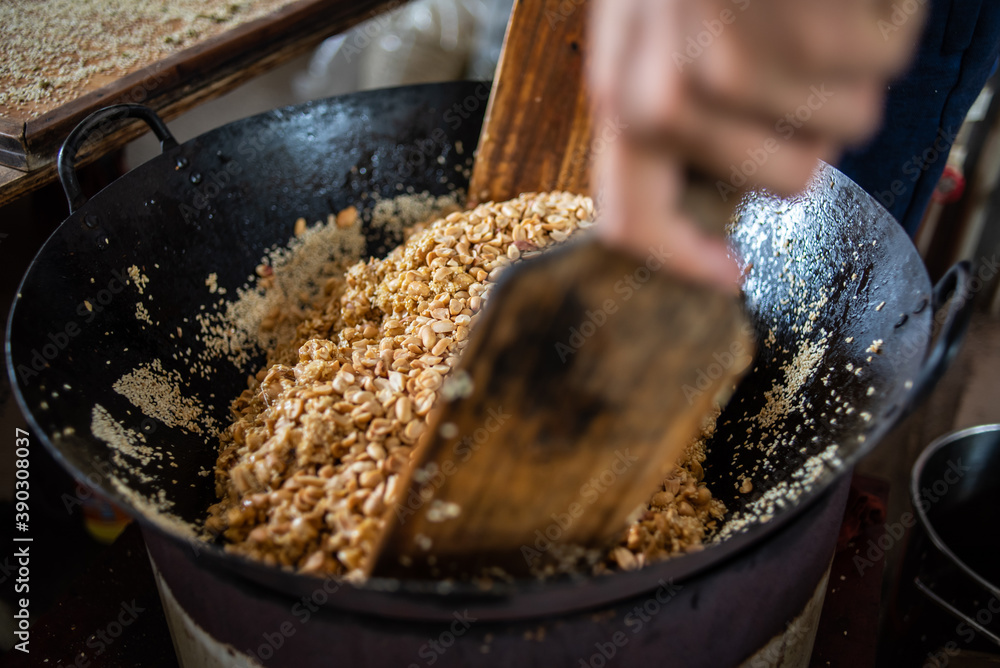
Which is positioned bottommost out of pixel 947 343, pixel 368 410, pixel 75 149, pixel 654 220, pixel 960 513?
pixel 960 513

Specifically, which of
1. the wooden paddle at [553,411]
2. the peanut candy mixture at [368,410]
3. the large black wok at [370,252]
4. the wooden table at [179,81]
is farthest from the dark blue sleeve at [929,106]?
the wooden table at [179,81]

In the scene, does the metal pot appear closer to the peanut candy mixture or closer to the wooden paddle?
the peanut candy mixture

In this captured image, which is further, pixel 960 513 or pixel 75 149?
pixel 960 513

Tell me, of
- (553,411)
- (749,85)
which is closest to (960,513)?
(553,411)

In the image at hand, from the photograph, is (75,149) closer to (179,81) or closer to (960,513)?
(179,81)

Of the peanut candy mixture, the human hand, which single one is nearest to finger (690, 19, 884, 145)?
the human hand

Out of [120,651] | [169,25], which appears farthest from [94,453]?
[169,25]

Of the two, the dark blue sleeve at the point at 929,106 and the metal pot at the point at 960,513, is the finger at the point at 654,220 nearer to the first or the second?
the dark blue sleeve at the point at 929,106
